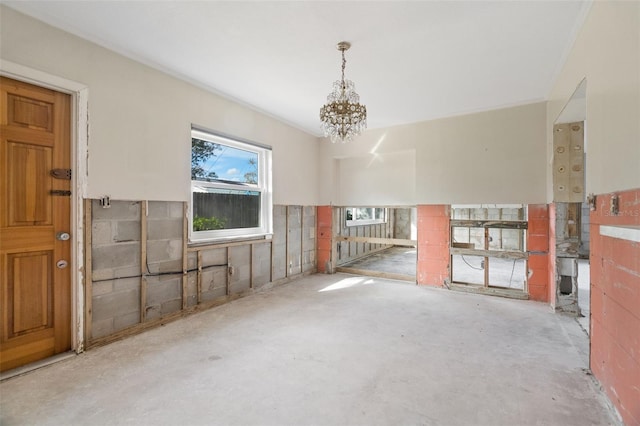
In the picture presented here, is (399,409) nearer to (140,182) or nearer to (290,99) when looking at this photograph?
(140,182)

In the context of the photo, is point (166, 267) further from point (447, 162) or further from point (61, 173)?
point (447, 162)

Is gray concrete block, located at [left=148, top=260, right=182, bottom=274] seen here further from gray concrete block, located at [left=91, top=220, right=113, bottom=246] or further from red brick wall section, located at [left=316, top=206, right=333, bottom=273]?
red brick wall section, located at [left=316, top=206, right=333, bottom=273]

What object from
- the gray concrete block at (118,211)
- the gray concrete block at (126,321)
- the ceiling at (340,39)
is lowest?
the gray concrete block at (126,321)

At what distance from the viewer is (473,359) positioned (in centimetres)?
246

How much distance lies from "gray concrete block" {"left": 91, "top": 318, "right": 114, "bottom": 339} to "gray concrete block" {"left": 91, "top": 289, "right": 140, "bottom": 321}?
0.04 m

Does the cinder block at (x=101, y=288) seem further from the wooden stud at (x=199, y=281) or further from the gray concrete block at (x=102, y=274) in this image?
the wooden stud at (x=199, y=281)

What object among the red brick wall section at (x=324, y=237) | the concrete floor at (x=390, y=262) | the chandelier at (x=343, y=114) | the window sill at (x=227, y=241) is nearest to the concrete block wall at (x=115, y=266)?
the window sill at (x=227, y=241)

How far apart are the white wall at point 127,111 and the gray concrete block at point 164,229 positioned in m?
0.26

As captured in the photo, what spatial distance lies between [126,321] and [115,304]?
0.22 meters

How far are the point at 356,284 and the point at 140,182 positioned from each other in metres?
3.57

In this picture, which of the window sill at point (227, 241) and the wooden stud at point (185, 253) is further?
the window sill at point (227, 241)

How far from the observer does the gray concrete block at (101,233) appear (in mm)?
2660

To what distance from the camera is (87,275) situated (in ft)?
8.53

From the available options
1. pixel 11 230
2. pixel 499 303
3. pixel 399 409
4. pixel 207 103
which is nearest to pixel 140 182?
pixel 11 230
